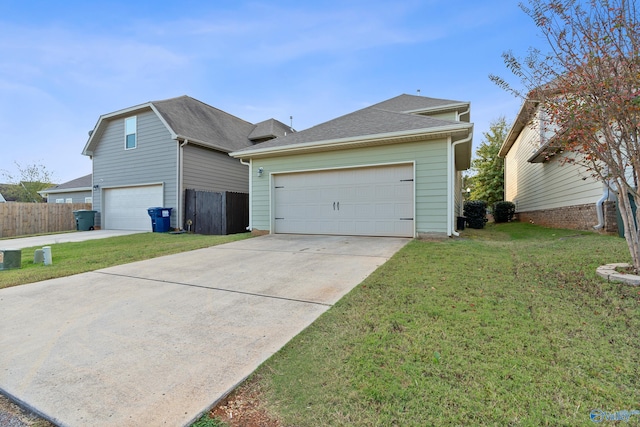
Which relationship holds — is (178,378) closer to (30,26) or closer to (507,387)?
(507,387)

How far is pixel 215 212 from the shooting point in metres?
11.3

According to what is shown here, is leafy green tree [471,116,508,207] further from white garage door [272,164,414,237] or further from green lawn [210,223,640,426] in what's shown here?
green lawn [210,223,640,426]

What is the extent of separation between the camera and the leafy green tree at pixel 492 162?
23141 millimetres

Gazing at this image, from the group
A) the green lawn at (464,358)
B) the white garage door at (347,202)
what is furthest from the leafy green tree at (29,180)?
the green lawn at (464,358)

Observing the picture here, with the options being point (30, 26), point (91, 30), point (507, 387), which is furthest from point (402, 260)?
point (30, 26)

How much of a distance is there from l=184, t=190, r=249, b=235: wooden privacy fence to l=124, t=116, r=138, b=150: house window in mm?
3889

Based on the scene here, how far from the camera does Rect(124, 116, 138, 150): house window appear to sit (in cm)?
1286

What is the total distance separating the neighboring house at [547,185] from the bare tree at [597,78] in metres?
0.40

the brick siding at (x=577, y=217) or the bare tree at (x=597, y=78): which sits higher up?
the bare tree at (x=597, y=78)

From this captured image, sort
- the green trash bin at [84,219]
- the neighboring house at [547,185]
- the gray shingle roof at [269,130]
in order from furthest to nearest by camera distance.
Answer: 1. the gray shingle roof at [269,130]
2. the green trash bin at [84,219]
3. the neighboring house at [547,185]

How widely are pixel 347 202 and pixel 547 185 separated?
9.27 metres

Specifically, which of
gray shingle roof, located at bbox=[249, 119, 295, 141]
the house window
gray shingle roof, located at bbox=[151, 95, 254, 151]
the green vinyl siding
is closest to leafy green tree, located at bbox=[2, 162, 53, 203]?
the house window

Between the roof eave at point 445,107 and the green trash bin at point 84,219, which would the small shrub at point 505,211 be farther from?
the green trash bin at point 84,219

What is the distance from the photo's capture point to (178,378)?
6.59 feet
